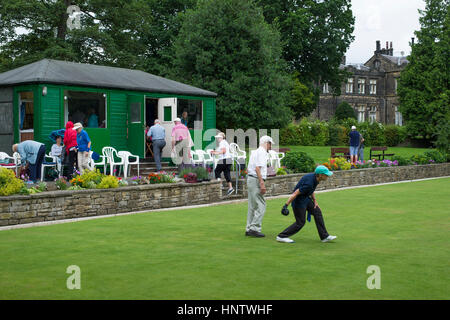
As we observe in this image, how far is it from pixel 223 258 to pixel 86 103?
11747 millimetres

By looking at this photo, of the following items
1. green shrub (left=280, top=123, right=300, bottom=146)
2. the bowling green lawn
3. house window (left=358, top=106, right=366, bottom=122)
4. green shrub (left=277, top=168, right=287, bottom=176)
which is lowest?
the bowling green lawn

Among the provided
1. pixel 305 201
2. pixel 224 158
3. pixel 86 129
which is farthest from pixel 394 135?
pixel 305 201

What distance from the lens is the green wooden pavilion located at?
17594 mm

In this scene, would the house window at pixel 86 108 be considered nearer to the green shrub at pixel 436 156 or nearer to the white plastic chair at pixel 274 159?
the white plastic chair at pixel 274 159

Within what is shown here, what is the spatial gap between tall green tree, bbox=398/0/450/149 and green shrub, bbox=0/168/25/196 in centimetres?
4264

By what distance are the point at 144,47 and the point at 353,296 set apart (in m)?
34.2

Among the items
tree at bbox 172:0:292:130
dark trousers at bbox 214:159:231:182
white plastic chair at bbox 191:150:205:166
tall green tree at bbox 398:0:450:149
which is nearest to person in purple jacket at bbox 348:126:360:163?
tree at bbox 172:0:292:130

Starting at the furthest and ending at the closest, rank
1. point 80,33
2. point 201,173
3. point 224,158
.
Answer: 1. point 80,33
2. point 224,158
3. point 201,173

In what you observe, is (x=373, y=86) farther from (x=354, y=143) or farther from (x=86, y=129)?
(x=86, y=129)

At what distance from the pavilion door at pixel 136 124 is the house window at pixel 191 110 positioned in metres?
2.03

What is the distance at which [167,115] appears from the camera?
66.9 feet

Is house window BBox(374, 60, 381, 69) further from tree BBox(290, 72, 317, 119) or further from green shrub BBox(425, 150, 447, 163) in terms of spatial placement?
green shrub BBox(425, 150, 447, 163)

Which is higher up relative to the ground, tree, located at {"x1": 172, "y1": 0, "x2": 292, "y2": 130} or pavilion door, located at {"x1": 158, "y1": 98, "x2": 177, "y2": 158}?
tree, located at {"x1": 172, "y1": 0, "x2": 292, "y2": 130}

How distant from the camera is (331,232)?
1077 centimetres
